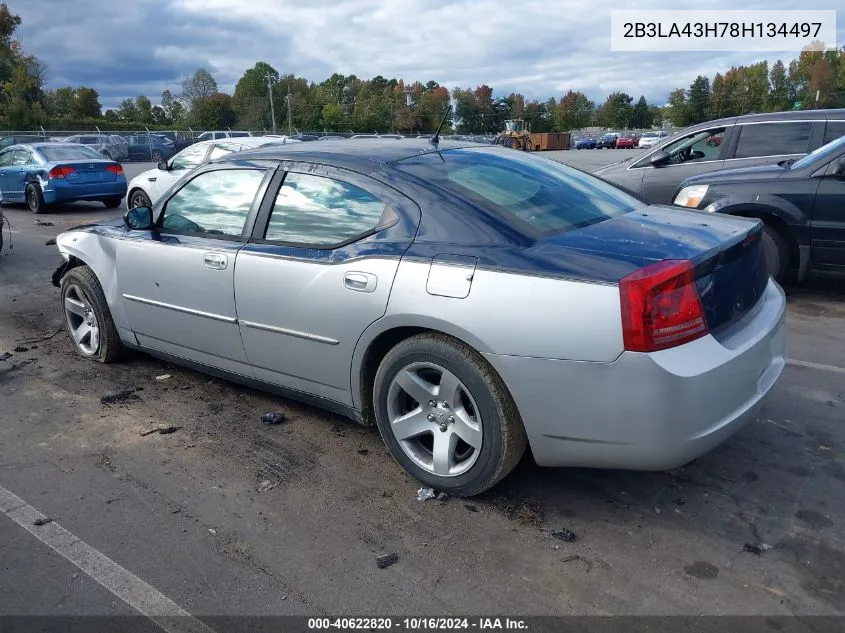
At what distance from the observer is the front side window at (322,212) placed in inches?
141

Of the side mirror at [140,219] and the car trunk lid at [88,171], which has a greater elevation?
the car trunk lid at [88,171]

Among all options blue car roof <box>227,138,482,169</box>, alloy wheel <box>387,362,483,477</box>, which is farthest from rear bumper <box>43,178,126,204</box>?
alloy wheel <box>387,362,483,477</box>

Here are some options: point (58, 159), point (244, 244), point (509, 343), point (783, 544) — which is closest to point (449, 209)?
point (509, 343)

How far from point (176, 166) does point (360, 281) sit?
10.1 metres

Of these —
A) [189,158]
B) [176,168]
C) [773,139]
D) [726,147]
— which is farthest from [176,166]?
[773,139]

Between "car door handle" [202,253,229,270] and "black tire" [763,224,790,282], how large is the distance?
504 cm

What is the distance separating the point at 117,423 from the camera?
14.1 feet

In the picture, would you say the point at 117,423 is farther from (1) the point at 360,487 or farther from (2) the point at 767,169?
(2) the point at 767,169

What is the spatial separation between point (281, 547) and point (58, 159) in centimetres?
1425

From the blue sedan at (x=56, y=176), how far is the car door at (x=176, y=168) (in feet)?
9.93

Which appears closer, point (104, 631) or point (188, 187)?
point (104, 631)

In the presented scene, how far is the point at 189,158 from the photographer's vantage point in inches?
493

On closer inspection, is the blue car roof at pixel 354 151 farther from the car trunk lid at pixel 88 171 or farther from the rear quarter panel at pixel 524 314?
the car trunk lid at pixel 88 171

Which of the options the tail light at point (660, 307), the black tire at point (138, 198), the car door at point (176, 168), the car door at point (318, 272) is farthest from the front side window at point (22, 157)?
the tail light at point (660, 307)
